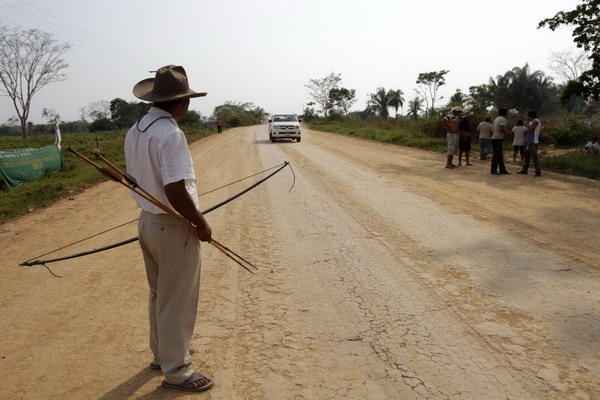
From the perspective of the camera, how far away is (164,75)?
282cm

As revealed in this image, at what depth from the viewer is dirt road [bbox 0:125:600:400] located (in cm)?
294

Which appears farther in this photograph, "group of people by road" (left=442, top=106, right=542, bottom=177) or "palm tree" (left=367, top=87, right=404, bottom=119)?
"palm tree" (left=367, top=87, right=404, bottom=119)

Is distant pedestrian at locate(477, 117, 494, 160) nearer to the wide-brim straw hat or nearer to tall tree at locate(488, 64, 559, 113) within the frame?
the wide-brim straw hat

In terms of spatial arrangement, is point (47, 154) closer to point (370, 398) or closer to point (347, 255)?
point (347, 255)

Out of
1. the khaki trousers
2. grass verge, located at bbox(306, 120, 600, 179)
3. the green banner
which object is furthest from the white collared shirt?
grass verge, located at bbox(306, 120, 600, 179)

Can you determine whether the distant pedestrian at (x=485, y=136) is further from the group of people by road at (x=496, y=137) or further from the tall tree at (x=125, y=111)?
the tall tree at (x=125, y=111)

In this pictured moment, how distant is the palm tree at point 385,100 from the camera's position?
223ft

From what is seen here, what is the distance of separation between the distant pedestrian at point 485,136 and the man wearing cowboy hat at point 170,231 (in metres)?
13.1

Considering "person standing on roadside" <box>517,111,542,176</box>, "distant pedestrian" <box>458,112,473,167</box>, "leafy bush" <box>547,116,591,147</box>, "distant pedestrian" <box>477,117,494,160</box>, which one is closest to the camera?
"person standing on roadside" <box>517,111,542,176</box>

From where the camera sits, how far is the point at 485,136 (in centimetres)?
1427

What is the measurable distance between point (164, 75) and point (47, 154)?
13.4 meters

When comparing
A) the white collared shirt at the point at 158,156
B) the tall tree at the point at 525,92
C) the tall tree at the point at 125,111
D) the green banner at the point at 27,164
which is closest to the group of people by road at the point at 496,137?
the white collared shirt at the point at 158,156

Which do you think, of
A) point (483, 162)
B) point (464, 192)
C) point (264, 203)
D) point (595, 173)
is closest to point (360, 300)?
point (264, 203)

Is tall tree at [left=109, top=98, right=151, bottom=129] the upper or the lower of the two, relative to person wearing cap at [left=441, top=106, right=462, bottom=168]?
upper
